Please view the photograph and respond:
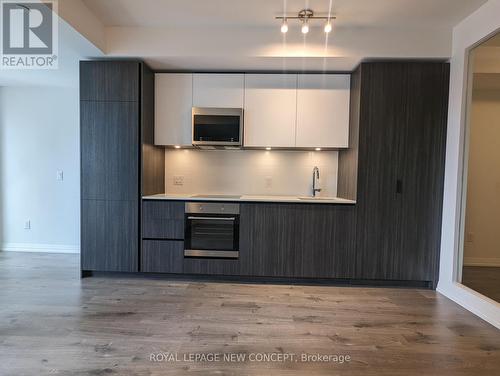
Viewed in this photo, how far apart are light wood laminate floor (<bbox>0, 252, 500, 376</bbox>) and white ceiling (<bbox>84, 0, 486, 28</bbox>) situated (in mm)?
2636

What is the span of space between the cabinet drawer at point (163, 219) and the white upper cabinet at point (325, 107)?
1.67 metres

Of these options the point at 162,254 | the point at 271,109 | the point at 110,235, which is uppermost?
the point at 271,109

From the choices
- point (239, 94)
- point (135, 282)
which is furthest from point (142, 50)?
point (135, 282)

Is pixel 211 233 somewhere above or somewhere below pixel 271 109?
below

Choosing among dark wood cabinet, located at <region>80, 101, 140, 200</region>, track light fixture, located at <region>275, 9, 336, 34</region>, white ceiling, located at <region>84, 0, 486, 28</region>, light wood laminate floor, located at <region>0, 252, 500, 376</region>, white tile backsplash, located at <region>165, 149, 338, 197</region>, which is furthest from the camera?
white tile backsplash, located at <region>165, 149, 338, 197</region>

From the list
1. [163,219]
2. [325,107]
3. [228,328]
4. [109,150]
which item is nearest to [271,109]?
[325,107]

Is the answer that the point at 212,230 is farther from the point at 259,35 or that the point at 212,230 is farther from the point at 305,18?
the point at 305,18

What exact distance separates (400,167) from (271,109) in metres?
1.49

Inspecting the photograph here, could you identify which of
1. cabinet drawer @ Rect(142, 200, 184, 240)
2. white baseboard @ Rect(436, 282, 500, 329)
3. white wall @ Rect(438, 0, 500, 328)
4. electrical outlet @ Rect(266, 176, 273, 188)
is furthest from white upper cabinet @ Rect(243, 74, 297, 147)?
white baseboard @ Rect(436, 282, 500, 329)

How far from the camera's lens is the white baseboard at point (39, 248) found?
13.0ft

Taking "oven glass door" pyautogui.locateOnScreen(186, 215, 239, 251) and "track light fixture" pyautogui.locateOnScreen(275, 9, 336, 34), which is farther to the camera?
"oven glass door" pyautogui.locateOnScreen(186, 215, 239, 251)

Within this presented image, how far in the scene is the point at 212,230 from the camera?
2.96 meters

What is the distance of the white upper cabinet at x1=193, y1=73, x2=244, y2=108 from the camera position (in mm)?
3096

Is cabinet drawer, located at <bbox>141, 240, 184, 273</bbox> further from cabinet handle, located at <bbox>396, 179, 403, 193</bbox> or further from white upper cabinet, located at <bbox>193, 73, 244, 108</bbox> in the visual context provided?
cabinet handle, located at <bbox>396, 179, 403, 193</bbox>
